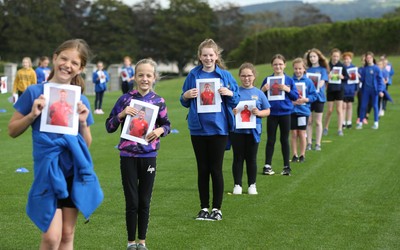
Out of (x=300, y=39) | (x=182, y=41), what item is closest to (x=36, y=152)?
(x=300, y=39)

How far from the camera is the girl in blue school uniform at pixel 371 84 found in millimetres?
25703

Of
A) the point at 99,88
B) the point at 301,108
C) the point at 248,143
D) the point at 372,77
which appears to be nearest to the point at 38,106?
the point at 248,143

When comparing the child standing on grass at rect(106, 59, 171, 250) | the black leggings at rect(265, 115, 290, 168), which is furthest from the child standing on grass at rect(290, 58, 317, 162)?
the child standing on grass at rect(106, 59, 171, 250)

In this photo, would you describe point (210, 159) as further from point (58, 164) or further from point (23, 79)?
point (23, 79)

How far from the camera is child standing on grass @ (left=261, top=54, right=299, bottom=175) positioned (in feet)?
47.6

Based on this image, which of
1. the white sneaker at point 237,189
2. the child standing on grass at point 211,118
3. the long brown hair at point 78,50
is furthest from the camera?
the white sneaker at point 237,189

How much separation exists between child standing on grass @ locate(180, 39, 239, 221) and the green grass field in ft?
2.04

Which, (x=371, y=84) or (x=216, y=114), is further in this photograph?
(x=371, y=84)

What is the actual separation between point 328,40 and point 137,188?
86.5 metres

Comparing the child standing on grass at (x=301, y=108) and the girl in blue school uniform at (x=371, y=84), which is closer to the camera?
the child standing on grass at (x=301, y=108)

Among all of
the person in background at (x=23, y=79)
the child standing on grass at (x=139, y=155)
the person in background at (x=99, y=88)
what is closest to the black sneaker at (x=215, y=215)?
the child standing on grass at (x=139, y=155)

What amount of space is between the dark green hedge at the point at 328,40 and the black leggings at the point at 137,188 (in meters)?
73.7

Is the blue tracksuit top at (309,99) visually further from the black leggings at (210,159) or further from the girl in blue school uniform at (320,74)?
the black leggings at (210,159)

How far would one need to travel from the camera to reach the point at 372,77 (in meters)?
25.8
